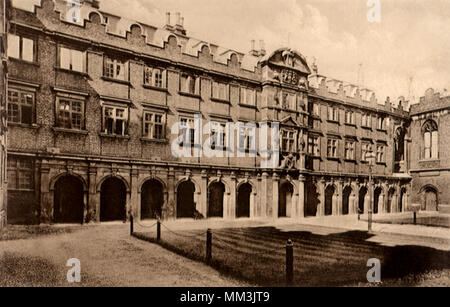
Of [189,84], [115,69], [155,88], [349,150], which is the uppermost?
[115,69]

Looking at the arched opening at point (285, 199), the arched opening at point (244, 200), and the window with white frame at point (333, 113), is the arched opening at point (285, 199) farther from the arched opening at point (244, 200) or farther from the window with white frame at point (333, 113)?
the window with white frame at point (333, 113)

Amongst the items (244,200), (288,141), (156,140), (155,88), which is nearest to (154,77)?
(155,88)

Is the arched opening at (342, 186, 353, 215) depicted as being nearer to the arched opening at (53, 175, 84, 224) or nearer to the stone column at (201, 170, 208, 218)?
the stone column at (201, 170, 208, 218)

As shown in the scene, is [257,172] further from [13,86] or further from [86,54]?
[13,86]

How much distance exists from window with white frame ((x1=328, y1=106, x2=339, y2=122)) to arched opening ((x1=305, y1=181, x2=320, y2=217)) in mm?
6369

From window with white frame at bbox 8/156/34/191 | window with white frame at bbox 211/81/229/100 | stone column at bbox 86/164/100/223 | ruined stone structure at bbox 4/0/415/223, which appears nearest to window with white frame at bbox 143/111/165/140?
ruined stone structure at bbox 4/0/415/223

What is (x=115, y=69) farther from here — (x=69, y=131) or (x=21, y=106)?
(x=21, y=106)

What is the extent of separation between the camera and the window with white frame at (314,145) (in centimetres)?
2689

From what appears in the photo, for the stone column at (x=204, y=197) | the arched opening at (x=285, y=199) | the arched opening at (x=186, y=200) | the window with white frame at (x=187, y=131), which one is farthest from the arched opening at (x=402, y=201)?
the window with white frame at (x=187, y=131)

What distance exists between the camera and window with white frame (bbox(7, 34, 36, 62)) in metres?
14.7

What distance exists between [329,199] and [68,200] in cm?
2050

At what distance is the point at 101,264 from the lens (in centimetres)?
934
